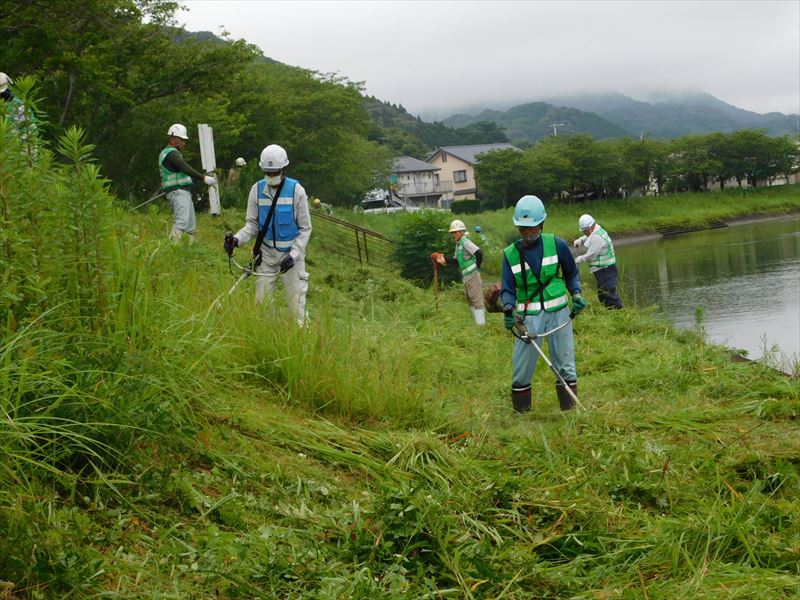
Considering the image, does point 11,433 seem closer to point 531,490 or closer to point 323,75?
point 531,490

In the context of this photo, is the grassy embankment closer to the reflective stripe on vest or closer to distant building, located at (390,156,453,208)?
distant building, located at (390,156,453,208)

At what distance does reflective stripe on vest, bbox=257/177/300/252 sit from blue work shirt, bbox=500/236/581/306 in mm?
2138

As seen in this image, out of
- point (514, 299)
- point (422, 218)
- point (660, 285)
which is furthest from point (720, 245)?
point (514, 299)

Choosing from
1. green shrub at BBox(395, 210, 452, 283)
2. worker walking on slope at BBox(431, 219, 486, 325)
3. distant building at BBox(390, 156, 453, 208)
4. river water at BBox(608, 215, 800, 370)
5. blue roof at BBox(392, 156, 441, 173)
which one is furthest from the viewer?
distant building at BBox(390, 156, 453, 208)

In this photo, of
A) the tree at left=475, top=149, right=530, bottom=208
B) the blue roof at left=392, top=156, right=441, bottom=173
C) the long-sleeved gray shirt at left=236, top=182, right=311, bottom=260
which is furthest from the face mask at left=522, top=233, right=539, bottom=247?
the blue roof at left=392, top=156, right=441, bottom=173

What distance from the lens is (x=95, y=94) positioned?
15.9m

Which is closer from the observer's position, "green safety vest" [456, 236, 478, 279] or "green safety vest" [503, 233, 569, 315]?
"green safety vest" [503, 233, 569, 315]

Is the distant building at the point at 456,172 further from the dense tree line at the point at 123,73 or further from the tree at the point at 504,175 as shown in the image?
the dense tree line at the point at 123,73

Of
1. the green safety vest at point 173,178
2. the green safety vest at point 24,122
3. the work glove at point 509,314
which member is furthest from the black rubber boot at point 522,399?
the green safety vest at point 173,178

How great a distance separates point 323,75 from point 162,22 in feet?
80.1

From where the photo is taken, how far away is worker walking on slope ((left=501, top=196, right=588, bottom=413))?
7.26 m

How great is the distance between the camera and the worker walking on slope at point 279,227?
830cm

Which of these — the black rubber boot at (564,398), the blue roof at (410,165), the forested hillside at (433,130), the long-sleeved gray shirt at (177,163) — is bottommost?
the black rubber boot at (564,398)

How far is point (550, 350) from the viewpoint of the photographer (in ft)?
24.2
